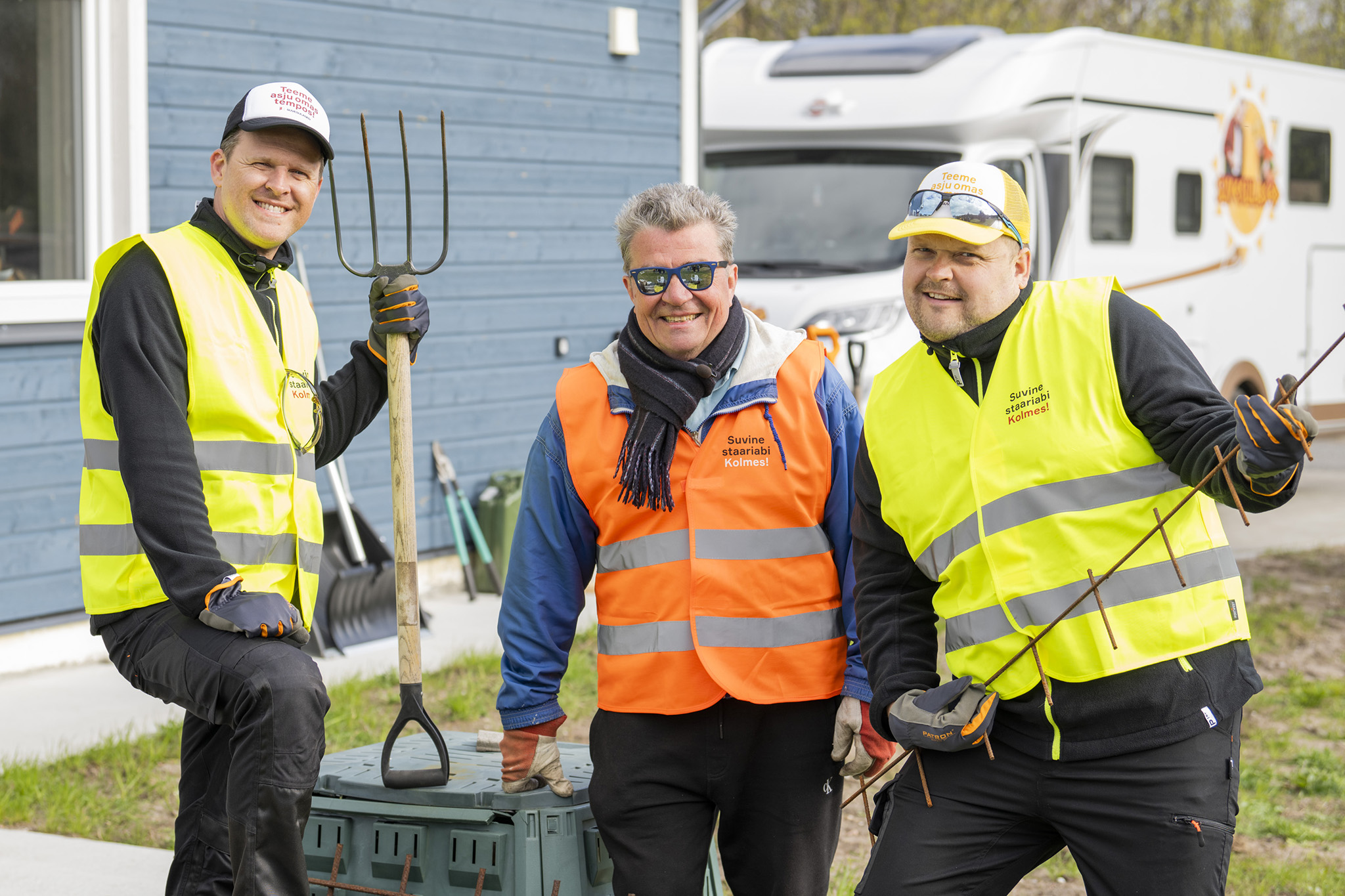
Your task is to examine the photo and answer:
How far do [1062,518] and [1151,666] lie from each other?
307mm

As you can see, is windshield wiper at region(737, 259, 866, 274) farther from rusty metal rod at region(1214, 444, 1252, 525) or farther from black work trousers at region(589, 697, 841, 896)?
rusty metal rod at region(1214, 444, 1252, 525)

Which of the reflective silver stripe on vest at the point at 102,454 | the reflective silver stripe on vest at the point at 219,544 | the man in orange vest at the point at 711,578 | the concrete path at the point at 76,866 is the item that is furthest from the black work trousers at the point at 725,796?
the concrete path at the point at 76,866

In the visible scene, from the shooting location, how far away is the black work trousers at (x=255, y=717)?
271 cm

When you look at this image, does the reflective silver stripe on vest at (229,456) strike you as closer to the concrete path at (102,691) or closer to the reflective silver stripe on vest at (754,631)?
the reflective silver stripe on vest at (754,631)

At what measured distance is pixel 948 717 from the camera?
265 centimetres

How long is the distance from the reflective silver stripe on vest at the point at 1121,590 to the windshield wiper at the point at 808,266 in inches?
256

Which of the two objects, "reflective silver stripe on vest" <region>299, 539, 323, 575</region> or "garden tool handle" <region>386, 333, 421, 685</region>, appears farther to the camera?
"garden tool handle" <region>386, 333, 421, 685</region>

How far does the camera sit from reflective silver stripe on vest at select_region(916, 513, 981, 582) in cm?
269

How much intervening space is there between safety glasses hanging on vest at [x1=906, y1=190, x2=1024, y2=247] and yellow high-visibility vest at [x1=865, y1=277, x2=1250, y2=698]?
0.18 metres

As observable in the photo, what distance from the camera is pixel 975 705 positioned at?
265 cm

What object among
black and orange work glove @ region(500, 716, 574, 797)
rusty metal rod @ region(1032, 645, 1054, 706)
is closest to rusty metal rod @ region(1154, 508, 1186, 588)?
rusty metal rod @ region(1032, 645, 1054, 706)

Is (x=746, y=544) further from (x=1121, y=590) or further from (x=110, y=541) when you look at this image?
(x=110, y=541)

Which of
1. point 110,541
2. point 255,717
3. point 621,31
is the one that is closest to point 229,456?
point 110,541

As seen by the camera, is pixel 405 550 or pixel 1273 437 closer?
pixel 1273 437
